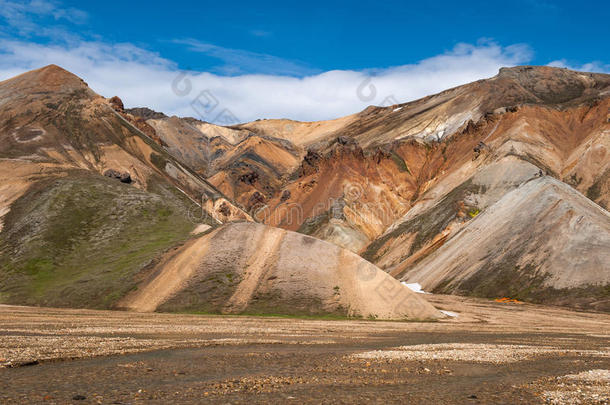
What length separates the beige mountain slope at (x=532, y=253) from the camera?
237ft

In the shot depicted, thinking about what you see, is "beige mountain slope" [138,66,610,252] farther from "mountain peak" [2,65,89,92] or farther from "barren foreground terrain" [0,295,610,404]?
"barren foreground terrain" [0,295,610,404]

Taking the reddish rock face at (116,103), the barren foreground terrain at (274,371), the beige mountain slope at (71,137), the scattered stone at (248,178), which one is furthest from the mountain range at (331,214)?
the barren foreground terrain at (274,371)

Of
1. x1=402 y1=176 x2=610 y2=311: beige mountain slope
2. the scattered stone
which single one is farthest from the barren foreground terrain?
the scattered stone

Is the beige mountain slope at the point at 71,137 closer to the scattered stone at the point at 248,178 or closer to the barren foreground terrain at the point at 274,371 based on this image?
the scattered stone at the point at 248,178

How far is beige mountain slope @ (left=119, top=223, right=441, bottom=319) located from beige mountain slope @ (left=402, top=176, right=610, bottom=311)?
99.2 feet

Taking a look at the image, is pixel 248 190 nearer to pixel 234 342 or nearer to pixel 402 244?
pixel 402 244

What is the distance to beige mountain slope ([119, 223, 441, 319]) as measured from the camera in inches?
1960

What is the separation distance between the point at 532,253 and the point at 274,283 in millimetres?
44261

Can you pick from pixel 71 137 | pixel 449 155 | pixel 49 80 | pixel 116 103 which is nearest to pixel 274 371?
pixel 71 137

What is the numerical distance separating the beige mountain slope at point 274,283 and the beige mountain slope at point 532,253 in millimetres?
30235

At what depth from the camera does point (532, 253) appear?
3105 inches

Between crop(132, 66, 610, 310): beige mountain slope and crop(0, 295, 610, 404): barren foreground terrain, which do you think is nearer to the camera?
crop(0, 295, 610, 404): barren foreground terrain

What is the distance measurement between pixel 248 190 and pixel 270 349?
170 meters

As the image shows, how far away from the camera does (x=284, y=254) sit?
54375 millimetres
